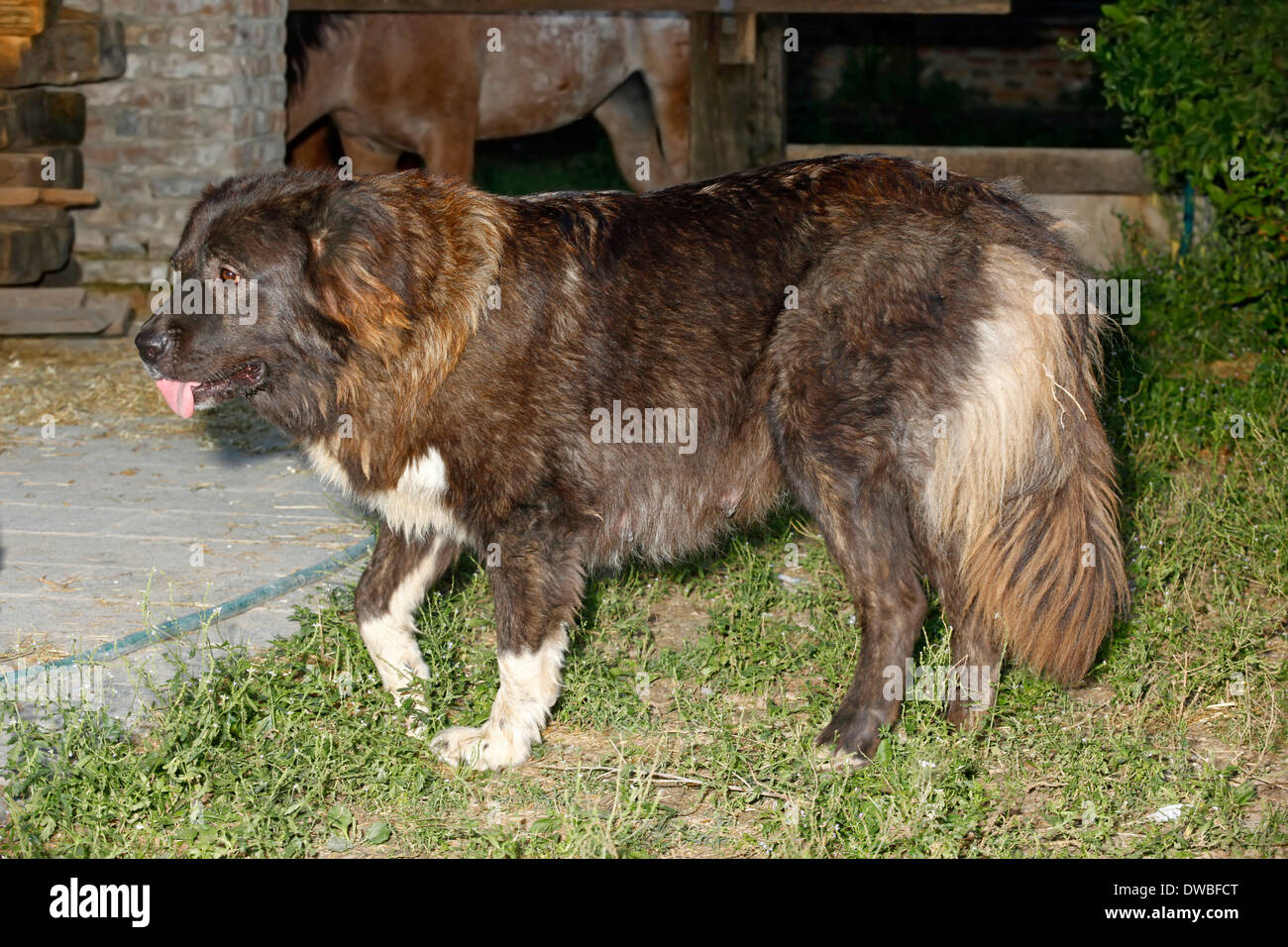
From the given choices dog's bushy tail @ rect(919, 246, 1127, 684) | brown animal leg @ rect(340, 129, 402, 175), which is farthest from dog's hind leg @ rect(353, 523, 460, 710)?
brown animal leg @ rect(340, 129, 402, 175)

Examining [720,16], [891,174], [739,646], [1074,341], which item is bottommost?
[739,646]

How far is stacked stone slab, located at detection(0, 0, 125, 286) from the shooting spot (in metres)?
8.01

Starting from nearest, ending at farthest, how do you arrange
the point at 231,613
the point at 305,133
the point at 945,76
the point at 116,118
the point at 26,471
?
the point at 231,613
the point at 26,471
the point at 116,118
the point at 305,133
the point at 945,76

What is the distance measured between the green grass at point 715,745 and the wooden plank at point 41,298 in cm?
435

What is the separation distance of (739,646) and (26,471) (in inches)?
133

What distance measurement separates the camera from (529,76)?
10203mm

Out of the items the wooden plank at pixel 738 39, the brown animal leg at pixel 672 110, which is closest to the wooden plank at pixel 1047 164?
the wooden plank at pixel 738 39

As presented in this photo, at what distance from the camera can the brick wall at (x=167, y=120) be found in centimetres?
814

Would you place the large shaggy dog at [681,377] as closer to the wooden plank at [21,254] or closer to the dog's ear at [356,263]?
the dog's ear at [356,263]

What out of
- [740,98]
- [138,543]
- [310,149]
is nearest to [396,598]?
[138,543]

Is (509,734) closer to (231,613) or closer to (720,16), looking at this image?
(231,613)

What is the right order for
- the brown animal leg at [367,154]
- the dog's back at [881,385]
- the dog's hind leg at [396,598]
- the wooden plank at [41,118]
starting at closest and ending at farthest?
the dog's back at [881,385]
the dog's hind leg at [396,598]
the wooden plank at [41,118]
the brown animal leg at [367,154]

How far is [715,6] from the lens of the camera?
7109 millimetres
